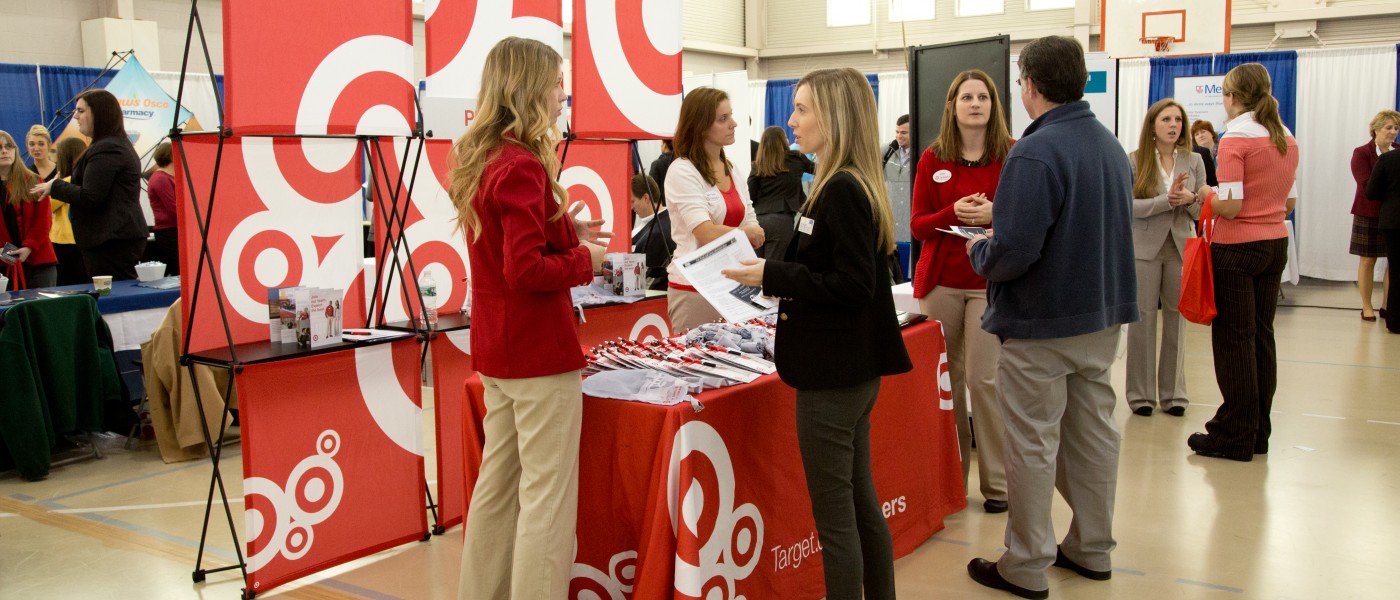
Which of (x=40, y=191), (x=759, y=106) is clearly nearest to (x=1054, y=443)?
(x=40, y=191)

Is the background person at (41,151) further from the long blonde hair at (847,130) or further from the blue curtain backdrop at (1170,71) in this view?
the blue curtain backdrop at (1170,71)

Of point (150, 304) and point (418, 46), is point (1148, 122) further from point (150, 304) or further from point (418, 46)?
point (418, 46)

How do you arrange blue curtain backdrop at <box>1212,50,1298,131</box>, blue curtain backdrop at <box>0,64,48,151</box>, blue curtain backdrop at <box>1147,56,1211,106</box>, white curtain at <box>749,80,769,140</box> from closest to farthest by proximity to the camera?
blue curtain backdrop at <box>0,64,48,151</box> < blue curtain backdrop at <box>1212,50,1298,131</box> < blue curtain backdrop at <box>1147,56,1211,106</box> < white curtain at <box>749,80,769,140</box>

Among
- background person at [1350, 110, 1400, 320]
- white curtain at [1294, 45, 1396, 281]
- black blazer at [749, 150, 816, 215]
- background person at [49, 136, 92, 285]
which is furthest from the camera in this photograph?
white curtain at [1294, 45, 1396, 281]

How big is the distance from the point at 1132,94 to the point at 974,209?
29.2 feet

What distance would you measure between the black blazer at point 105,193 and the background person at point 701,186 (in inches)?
118

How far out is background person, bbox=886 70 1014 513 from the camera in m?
3.33

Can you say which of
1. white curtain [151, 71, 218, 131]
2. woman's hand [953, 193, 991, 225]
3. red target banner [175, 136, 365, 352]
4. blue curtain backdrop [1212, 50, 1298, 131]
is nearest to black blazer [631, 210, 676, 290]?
red target banner [175, 136, 365, 352]

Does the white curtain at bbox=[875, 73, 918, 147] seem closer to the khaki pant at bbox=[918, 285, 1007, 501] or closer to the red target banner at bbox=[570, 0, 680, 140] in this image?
the red target banner at bbox=[570, 0, 680, 140]

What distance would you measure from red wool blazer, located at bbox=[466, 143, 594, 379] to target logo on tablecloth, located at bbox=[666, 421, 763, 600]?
0.33m

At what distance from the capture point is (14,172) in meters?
5.64

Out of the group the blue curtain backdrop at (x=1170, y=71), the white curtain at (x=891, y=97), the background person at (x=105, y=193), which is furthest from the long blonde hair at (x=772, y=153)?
the white curtain at (x=891, y=97)

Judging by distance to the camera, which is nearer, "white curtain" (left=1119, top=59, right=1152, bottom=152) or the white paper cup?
the white paper cup

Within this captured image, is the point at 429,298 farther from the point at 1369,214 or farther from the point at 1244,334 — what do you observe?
the point at 1369,214
